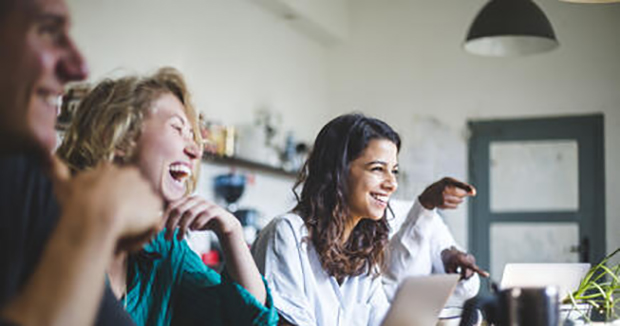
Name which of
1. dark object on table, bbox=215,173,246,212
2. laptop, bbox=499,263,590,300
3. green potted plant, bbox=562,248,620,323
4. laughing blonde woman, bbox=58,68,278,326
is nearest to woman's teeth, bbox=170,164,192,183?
laughing blonde woman, bbox=58,68,278,326

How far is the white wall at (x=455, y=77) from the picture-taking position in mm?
5391

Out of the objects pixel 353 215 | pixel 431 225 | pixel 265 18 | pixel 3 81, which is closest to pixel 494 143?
pixel 265 18

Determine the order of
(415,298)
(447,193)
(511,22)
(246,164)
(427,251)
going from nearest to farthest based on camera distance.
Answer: (415,298)
(447,193)
(427,251)
(511,22)
(246,164)

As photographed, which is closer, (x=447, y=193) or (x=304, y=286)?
(x=304, y=286)

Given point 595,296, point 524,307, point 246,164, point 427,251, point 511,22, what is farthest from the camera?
point 246,164

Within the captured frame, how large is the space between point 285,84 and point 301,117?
0.39 m

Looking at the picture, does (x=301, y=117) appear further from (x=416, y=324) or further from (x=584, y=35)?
(x=416, y=324)

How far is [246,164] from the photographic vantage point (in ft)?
14.7

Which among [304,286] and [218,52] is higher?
[218,52]

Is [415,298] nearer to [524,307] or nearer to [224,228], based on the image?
[524,307]

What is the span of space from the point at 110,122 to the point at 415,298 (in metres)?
0.68

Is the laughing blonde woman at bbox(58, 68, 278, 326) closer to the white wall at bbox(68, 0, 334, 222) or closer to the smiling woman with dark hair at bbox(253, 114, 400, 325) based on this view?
the smiling woman with dark hair at bbox(253, 114, 400, 325)

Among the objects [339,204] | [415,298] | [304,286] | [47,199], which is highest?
[47,199]

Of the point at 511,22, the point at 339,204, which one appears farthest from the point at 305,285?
the point at 511,22
